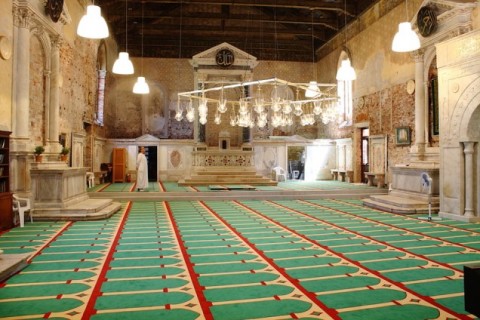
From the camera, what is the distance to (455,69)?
7680mm

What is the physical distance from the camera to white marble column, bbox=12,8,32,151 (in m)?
7.34

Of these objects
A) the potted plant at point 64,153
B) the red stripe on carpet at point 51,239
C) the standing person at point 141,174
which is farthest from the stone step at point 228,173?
the red stripe on carpet at point 51,239

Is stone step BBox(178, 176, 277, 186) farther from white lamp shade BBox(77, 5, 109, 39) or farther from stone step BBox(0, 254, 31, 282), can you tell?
stone step BBox(0, 254, 31, 282)

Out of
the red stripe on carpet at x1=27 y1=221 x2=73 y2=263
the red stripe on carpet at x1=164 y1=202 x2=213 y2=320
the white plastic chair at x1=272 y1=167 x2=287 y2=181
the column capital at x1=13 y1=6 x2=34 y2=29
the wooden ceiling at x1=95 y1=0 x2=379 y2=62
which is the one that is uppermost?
the wooden ceiling at x1=95 y1=0 x2=379 y2=62

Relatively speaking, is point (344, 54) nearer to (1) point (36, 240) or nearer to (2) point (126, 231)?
(2) point (126, 231)

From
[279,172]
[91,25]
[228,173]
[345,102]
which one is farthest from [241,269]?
[345,102]

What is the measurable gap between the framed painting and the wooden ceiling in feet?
17.2

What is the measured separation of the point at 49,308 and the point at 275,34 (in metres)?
17.4

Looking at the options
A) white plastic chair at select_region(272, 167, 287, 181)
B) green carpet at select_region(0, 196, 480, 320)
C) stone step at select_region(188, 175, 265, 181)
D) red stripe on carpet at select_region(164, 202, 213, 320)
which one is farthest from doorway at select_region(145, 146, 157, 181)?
red stripe on carpet at select_region(164, 202, 213, 320)

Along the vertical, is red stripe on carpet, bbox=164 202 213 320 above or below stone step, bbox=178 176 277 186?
below

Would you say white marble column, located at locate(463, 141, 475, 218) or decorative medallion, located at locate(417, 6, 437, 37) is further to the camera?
decorative medallion, located at locate(417, 6, 437, 37)

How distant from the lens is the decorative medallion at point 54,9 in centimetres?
826

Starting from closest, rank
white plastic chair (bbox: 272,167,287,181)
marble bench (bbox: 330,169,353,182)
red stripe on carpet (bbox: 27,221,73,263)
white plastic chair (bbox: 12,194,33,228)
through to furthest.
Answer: red stripe on carpet (bbox: 27,221,73,263)
white plastic chair (bbox: 12,194,33,228)
marble bench (bbox: 330,169,353,182)
white plastic chair (bbox: 272,167,287,181)

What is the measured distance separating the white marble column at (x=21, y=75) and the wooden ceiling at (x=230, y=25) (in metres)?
8.57
